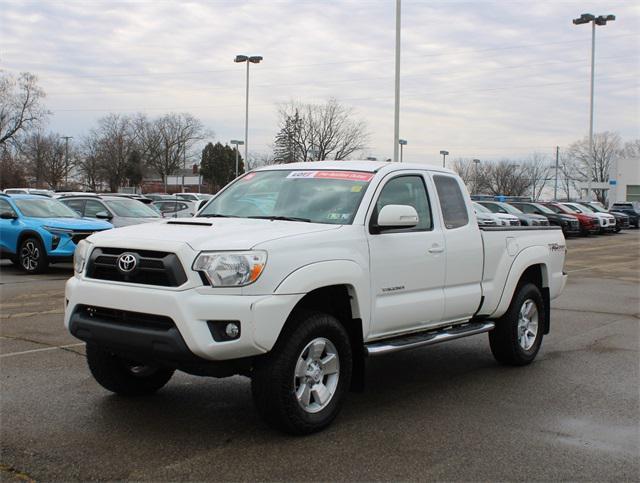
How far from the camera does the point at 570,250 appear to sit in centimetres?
2597

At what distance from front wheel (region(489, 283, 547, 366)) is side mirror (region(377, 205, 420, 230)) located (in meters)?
2.22

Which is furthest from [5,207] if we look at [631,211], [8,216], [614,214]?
[631,211]

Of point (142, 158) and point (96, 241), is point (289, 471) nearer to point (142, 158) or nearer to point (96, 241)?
point (96, 241)

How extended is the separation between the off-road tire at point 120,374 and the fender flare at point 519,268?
323 cm

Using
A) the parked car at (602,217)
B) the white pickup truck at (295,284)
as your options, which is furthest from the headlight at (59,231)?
the parked car at (602,217)

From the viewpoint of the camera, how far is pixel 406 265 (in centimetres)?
571

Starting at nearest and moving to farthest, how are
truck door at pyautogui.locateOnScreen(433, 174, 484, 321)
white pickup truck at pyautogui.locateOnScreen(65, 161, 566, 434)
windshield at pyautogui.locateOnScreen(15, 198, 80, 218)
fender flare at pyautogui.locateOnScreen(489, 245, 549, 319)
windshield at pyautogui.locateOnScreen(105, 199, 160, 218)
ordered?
1. white pickup truck at pyautogui.locateOnScreen(65, 161, 566, 434)
2. truck door at pyautogui.locateOnScreen(433, 174, 484, 321)
3. fender flare at pyautogui.locateOnScreen(489, 245, 549, 319)
4. windshield at pyautogui.locateOnScreen(15, 198, 80, 218)
5. windshield at pyautogui.locateOnScreen(105, 199, 160, 218)

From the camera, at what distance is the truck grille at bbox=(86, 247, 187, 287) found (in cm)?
457

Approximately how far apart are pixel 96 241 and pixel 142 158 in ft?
277

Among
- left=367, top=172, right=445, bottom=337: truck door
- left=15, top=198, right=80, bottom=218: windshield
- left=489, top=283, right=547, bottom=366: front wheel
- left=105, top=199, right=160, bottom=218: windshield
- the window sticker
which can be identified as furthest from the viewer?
left=105, top=199, right=160, bottom=218: windshield

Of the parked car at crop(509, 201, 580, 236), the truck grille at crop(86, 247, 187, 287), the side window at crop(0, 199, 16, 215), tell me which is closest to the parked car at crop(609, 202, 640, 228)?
the parked car at crop(509, 201, 580, 236)

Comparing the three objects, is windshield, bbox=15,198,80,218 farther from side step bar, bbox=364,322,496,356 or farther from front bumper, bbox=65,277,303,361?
front bumper, bbox=65,277,303,361

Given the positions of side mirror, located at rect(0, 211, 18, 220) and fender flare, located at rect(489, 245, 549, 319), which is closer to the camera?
fender flare, located at rect(489, 245, 549, 319)

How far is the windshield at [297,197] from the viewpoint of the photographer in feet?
18.4
